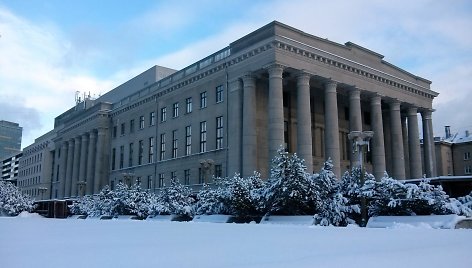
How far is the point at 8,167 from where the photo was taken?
18125cm

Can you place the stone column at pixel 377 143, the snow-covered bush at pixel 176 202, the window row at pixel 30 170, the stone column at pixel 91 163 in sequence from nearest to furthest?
1. the snow-covered bush at pixel 176 202
2. the stone column at pixel 377 143
3. the stone column at pixel 91 163
4. the window row at pixel 30 170

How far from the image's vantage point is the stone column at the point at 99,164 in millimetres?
71481

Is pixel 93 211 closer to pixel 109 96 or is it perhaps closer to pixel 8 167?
pixel 109 96

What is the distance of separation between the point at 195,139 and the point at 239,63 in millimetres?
12320

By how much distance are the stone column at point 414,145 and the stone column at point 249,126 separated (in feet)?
75.9

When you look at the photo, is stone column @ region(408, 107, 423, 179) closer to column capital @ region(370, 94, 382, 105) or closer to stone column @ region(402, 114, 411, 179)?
stone column @ region(402, 114, 411, 179)

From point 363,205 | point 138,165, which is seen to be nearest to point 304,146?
point 363,205

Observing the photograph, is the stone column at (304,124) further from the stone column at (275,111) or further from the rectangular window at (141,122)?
the rectangular window at (141,122)

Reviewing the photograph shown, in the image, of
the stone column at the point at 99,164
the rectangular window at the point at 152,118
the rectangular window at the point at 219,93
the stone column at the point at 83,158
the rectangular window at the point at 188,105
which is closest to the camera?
the rectangular window at the point at 219,93

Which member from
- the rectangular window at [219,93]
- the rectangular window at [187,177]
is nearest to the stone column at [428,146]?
the rectangular window at [219,93]

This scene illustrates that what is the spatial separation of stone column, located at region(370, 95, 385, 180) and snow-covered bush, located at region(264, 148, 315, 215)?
26.5 meters

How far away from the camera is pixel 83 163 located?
77.1m

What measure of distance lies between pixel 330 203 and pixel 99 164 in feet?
184

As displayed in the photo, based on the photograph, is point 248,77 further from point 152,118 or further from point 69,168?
point 69,168
